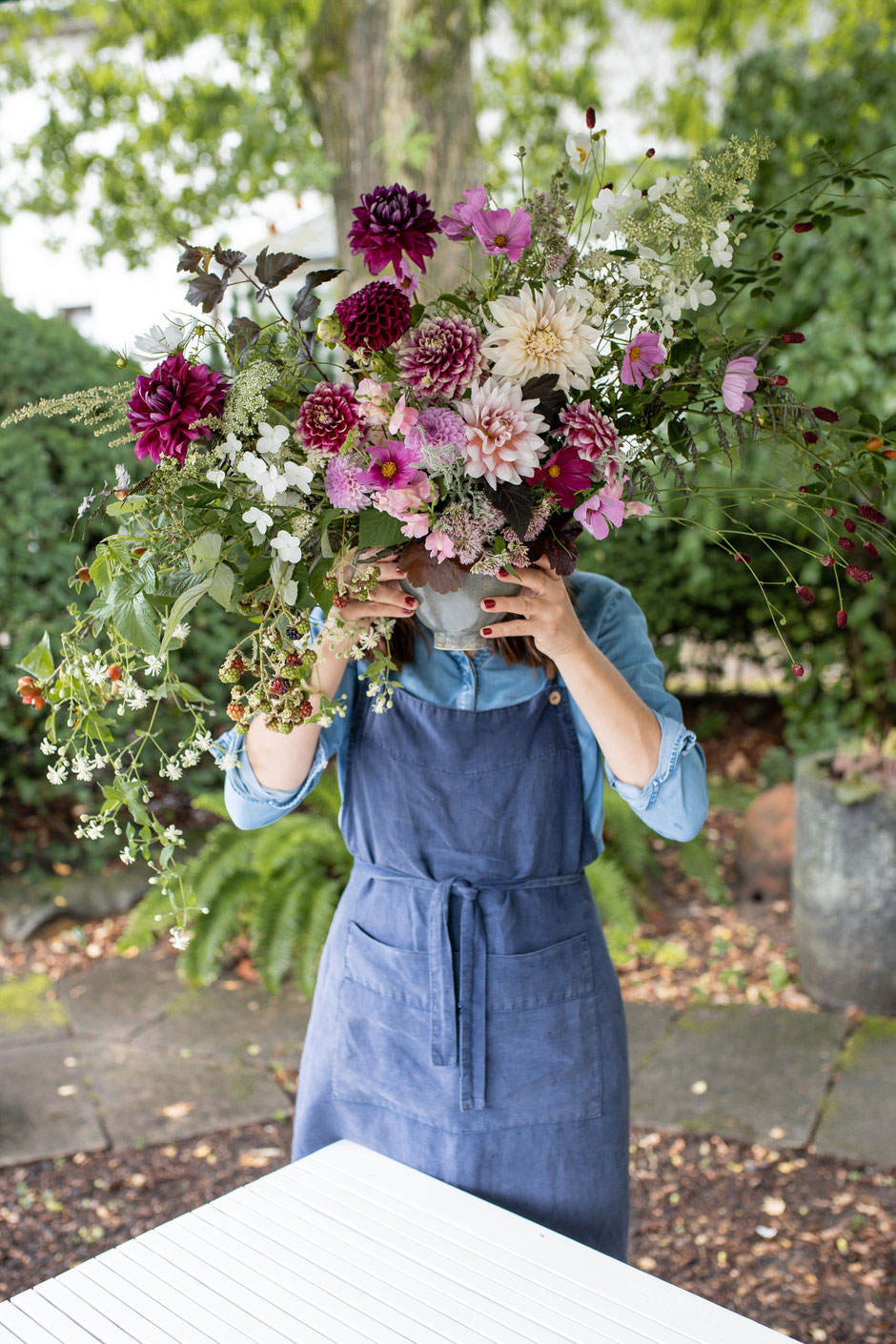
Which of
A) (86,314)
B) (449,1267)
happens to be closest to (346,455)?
(449,1267)

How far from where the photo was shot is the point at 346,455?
1.22m

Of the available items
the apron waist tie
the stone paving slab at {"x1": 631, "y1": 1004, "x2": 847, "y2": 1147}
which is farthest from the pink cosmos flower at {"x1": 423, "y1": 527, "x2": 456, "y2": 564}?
the stone paving slab at {"x1": 631, "y1": 1004, "x2": 847, "y2": 1147}

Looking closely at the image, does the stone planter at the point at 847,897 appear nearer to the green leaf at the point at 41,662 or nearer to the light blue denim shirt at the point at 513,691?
the light blue denim shirt at the point at 513,691

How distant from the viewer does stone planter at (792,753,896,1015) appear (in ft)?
12.6

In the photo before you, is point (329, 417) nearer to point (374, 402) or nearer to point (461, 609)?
point (374, 402)

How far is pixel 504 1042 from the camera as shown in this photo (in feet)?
5.59

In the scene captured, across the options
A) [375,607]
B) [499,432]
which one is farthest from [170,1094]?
[499,432]

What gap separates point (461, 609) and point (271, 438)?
1.26 feet

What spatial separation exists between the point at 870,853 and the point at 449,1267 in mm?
2960

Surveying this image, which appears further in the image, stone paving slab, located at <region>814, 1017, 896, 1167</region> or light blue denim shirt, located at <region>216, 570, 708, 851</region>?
stone paving slab, located at <region>814, 1017, 896, 1167</region>

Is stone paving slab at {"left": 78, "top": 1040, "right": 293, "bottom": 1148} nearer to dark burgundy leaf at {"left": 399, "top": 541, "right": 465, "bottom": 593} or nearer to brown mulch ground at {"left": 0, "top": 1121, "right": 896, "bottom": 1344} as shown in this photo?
brown mulch ground at {"left": 0, "top": 1121, "right": 896, "bottom": 1344}

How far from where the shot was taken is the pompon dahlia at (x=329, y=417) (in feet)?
3.93

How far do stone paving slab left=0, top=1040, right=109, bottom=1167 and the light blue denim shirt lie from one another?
6.75ft

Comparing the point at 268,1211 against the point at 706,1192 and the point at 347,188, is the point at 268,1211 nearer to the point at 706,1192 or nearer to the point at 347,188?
the point at 706,1192
